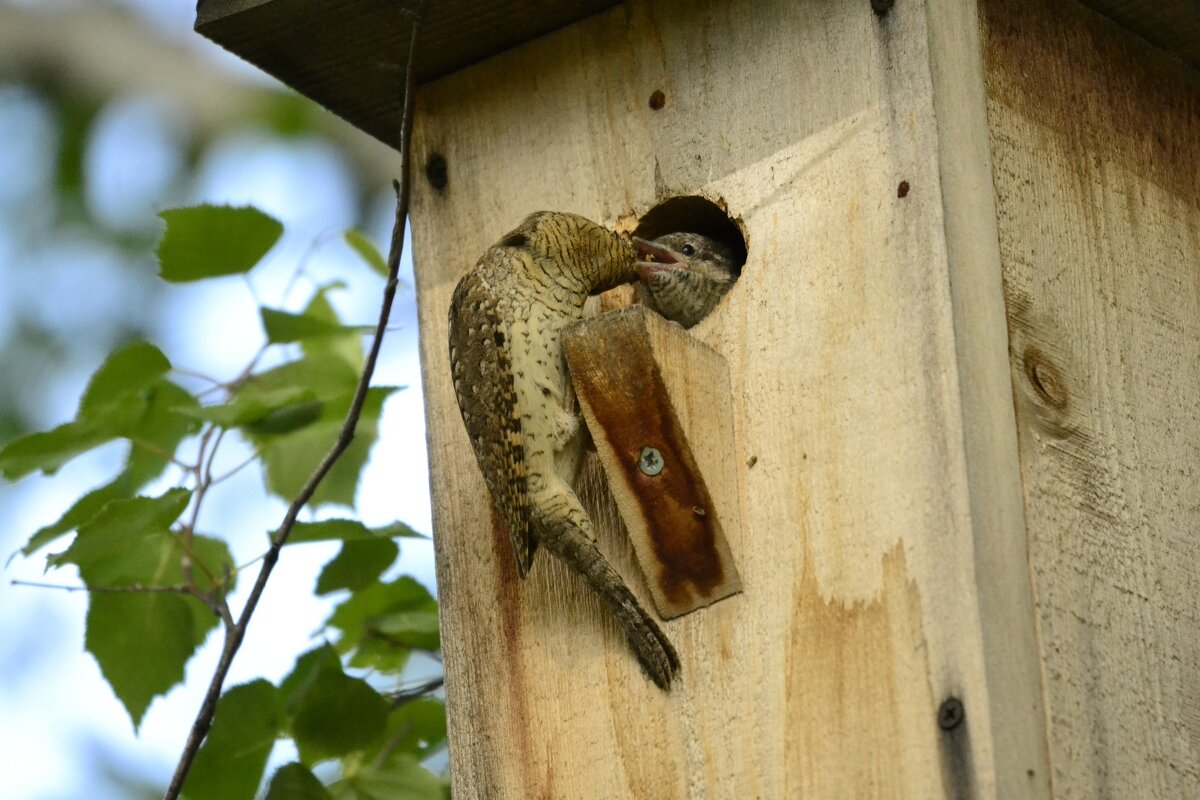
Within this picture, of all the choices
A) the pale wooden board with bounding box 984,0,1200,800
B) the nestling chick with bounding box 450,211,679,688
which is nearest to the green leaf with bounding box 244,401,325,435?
the nestling chick with bounding box 450,211,679,688

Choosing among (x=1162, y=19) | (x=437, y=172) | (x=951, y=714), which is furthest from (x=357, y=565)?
(x=1162, y=19)

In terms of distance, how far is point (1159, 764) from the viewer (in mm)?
2199

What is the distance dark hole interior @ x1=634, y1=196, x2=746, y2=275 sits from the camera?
2.58 metres

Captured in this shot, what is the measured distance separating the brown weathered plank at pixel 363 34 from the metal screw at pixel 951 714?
1.23 meters

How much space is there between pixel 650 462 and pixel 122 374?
102 centimetres

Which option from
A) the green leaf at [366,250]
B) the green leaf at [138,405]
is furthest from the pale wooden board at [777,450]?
the green leaf at [366,250]

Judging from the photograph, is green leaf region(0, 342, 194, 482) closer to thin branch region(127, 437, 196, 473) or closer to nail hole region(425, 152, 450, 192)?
thin branch region(127, 437, 196, 473)

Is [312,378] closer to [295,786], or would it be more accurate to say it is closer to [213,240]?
[213,240]

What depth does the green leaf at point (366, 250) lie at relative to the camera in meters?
3.45

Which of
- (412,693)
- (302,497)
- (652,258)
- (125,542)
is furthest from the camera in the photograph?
(412,693)

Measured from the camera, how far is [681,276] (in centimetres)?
272

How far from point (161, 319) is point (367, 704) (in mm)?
4868

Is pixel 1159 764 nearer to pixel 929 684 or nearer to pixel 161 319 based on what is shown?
pixel 929 684

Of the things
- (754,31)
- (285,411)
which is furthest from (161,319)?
(754,31)
